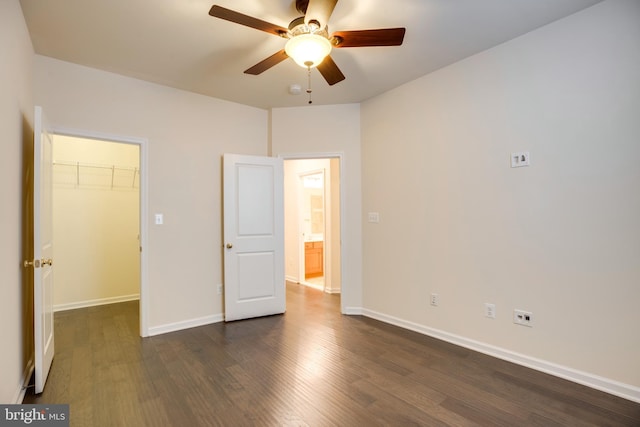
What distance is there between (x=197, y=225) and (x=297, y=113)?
1.86 meters

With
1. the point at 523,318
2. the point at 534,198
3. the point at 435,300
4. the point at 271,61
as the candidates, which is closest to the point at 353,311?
the point at 435,300

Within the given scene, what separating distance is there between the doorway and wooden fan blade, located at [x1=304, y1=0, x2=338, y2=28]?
315 centimetres

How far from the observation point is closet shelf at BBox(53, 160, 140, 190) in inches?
168

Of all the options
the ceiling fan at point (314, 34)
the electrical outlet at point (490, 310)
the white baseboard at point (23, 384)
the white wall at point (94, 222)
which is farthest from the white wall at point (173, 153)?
the electrical outlet at point (490, 310)

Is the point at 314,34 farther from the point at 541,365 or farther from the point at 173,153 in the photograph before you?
the point at 541,365

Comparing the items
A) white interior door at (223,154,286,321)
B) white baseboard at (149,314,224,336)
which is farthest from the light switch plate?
white baseboard at (149,314,224,336)

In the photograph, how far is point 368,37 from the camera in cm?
207

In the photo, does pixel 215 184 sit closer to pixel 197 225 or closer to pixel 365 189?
pixel 197 225

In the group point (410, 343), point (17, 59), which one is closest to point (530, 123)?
point (410, 343)

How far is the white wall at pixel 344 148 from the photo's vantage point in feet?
13.0

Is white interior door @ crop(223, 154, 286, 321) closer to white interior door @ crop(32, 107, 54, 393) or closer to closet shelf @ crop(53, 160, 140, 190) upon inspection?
white interior door @ crop(32, 107, 54, 393)

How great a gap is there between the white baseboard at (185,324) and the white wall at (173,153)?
10 mm

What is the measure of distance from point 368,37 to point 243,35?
1052 mm

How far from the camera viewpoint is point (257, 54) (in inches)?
110
